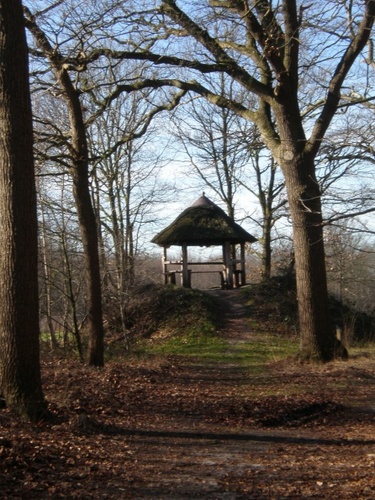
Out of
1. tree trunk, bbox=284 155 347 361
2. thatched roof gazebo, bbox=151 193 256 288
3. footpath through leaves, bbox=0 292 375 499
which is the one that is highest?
thatched roof gazebo, bbox=151 193 256 288

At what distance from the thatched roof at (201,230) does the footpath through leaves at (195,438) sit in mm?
13413

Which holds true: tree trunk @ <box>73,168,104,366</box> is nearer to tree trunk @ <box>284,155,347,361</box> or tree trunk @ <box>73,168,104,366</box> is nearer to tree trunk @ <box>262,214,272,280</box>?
tree trunk @ <box>284,155,347,361</box>

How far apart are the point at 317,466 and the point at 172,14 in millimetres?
9839

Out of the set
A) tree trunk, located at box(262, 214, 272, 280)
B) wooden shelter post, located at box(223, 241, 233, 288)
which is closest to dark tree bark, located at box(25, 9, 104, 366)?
wooden shelter post, located at box(223, 241, 233, 288)

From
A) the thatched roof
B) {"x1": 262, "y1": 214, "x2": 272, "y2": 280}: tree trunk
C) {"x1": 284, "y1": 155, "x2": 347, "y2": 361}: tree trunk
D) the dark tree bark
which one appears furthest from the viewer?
{"x1": 262, "y1": 214, "x2": 272, "y2": 280}: tree trunk

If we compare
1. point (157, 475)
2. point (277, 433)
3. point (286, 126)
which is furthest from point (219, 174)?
point (157, 475)

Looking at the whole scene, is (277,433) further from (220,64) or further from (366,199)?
(220,64)

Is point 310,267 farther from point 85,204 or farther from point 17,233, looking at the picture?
point 17,233

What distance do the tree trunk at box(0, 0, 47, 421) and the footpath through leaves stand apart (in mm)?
487

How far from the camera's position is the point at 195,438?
302 inches

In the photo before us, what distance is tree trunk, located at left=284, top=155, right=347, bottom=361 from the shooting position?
13304 mm

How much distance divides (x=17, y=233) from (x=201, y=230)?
18.9m

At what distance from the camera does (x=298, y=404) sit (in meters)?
9.59

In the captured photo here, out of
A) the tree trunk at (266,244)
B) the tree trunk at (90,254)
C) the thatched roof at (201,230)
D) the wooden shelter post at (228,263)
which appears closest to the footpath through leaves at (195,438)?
the tree trunk at (90,254)
